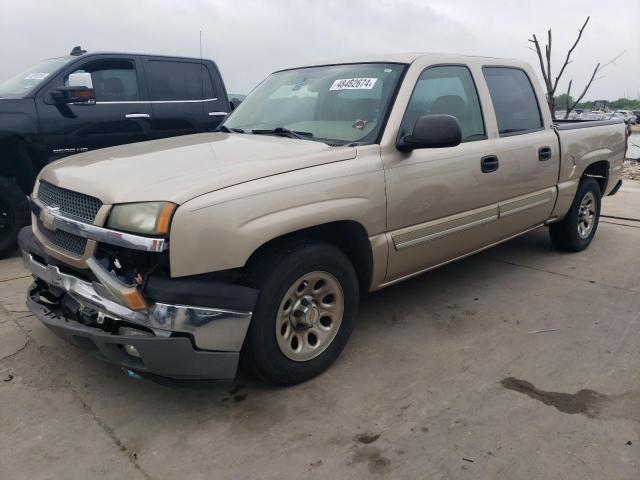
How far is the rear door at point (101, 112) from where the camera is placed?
17.6 feet

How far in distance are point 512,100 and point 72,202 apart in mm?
3350

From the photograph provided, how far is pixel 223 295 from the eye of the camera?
2449 mm

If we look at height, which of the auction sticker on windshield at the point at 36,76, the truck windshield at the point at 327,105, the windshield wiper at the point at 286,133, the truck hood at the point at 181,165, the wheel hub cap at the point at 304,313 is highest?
the auction sticker on windshield at the point at 36,76

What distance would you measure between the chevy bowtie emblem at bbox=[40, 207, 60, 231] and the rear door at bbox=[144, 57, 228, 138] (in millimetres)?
3339

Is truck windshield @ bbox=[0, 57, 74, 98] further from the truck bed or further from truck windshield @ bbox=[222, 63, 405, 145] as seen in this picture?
the truck bed

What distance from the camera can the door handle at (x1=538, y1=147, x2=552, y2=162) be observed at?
437 cm

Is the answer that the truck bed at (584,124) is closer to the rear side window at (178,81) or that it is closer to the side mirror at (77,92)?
the rear side window at (178,81)

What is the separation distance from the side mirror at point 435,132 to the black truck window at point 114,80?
12.9 feet

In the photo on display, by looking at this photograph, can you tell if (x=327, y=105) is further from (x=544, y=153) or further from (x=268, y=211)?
(x=544, y=153)

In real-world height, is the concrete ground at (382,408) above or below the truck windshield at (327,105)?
below

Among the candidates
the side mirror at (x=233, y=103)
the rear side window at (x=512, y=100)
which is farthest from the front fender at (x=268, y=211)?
the side mirror at (x=233, y=103)

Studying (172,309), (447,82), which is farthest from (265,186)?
(447,82)

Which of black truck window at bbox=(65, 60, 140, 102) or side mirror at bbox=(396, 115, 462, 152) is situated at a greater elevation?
black truck window at bbox=(65, 60, 140, 102)

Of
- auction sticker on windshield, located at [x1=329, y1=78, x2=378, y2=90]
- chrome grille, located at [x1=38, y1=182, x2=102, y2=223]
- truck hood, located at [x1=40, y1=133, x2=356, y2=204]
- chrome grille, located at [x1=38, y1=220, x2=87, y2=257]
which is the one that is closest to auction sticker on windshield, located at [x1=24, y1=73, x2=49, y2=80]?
truck hood, located at [x1=40, y1=133, x2=356, y2=204]
